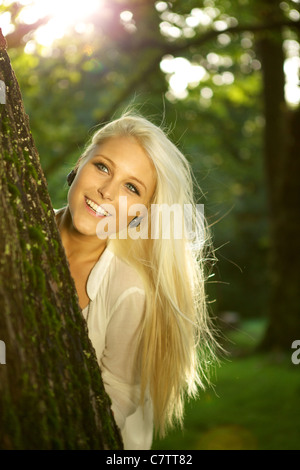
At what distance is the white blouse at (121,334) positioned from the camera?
2.73 meters

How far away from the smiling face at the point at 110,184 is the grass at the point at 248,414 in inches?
66.7

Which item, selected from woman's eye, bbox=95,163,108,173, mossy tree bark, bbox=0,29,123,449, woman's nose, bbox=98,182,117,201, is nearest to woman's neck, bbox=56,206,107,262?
woman's nose, bbox=98,182,117,201

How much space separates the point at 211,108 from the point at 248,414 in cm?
965

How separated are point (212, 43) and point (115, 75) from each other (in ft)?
18.0

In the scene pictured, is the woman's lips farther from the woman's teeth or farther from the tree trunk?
the tree trunk

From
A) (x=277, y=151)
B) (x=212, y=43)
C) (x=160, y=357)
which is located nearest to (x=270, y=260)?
(x=277, y=151)

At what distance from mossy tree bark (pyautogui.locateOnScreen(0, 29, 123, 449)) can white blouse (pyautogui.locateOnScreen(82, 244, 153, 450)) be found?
69 centimetres

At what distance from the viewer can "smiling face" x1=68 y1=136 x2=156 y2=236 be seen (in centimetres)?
283

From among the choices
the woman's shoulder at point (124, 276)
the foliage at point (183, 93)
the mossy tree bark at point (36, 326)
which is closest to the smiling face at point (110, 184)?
the woman's shoulder at point (124, 276)

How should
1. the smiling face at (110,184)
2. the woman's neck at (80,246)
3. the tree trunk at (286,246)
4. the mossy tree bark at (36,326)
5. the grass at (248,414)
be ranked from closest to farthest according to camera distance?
the mossy tree bark at (36,326) < the smiling face at (110,184) < the woman's neck at (80,246) < the grass at (248,414) < the tree trunk at (286,246)

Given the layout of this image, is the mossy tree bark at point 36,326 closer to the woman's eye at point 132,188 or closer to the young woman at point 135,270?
the young woman at point 135,270

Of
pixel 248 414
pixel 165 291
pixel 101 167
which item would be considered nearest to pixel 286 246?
pixel 248 414

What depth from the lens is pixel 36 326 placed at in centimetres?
173

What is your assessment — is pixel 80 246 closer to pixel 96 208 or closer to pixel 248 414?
pixel 96 208
